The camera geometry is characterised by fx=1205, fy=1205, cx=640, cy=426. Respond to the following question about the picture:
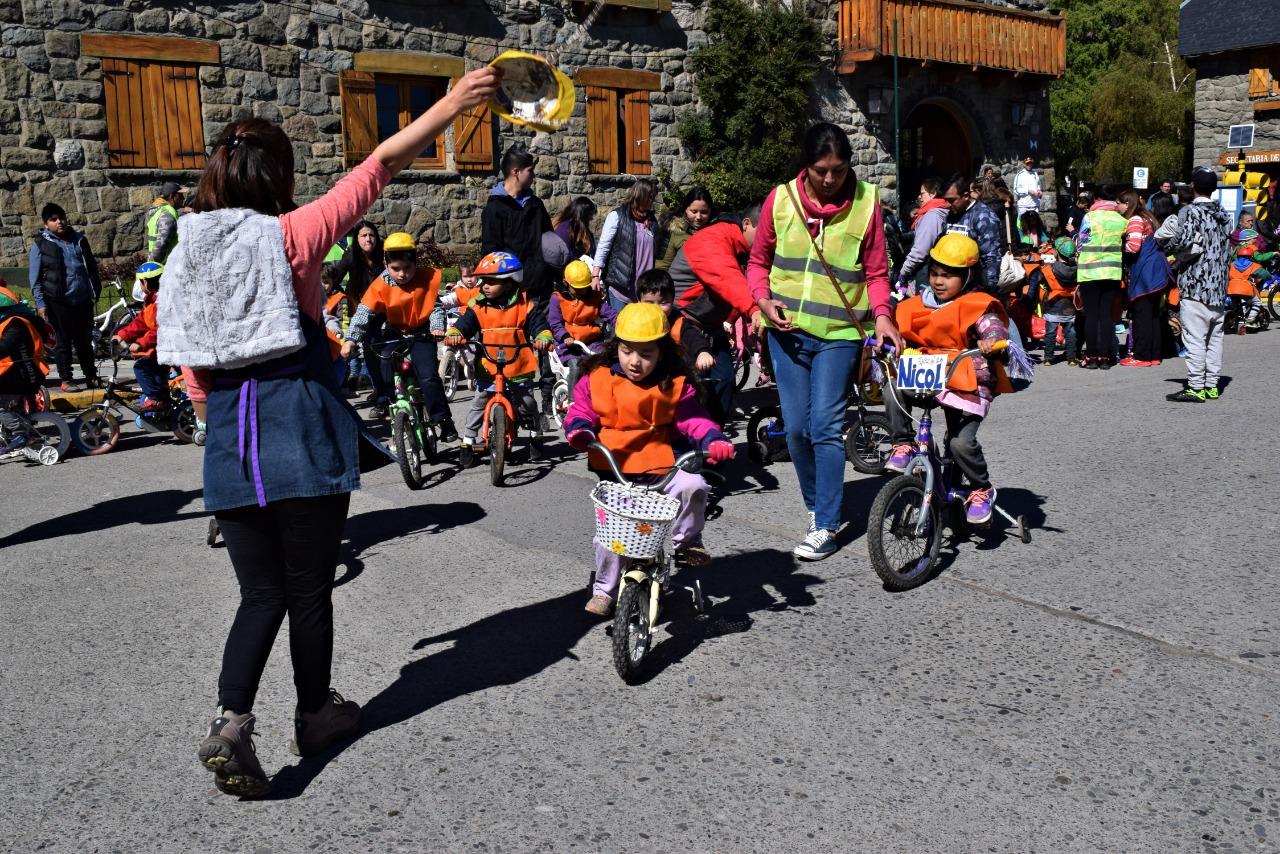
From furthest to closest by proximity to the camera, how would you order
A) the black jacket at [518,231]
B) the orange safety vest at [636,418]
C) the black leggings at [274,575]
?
1. the black jacket at [518,231]
2. the orange safety vest at [636,418]
3. the black leggings at [274,575]

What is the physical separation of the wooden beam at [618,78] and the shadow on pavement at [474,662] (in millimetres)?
14551

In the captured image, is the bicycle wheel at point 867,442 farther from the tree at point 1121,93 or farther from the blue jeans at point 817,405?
the tree at point 1121,93

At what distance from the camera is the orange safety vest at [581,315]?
9.59 metres

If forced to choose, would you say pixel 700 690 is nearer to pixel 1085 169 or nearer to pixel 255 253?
pixel 255 253

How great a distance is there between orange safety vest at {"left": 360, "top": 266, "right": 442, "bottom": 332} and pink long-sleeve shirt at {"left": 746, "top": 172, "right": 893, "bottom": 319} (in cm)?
295

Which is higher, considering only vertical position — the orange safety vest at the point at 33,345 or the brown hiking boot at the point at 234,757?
the orange safety vest at the point at 33,345

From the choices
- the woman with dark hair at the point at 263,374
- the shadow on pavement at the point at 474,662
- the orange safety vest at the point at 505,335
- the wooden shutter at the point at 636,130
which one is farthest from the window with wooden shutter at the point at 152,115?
the woman with dark hair at the point at 263,374

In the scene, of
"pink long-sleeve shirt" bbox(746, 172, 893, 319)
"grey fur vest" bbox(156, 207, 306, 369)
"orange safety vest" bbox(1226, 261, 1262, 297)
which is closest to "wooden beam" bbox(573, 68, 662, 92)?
"orange safety vest" bbox(1226, 261, 1262, 297)

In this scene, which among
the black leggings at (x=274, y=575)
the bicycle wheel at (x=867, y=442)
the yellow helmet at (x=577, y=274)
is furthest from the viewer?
the yellow helmet at (x=577, y=274)

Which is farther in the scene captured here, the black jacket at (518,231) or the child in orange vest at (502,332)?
the black jacket at (518,231)

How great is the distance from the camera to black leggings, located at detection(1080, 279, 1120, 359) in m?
12.4

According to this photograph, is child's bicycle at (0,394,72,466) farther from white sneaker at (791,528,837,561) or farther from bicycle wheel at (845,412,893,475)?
white sneaker at (791,528,837,561)

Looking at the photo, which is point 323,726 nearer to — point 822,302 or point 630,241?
point 822,302

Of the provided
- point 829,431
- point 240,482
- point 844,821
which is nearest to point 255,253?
point 240,482
